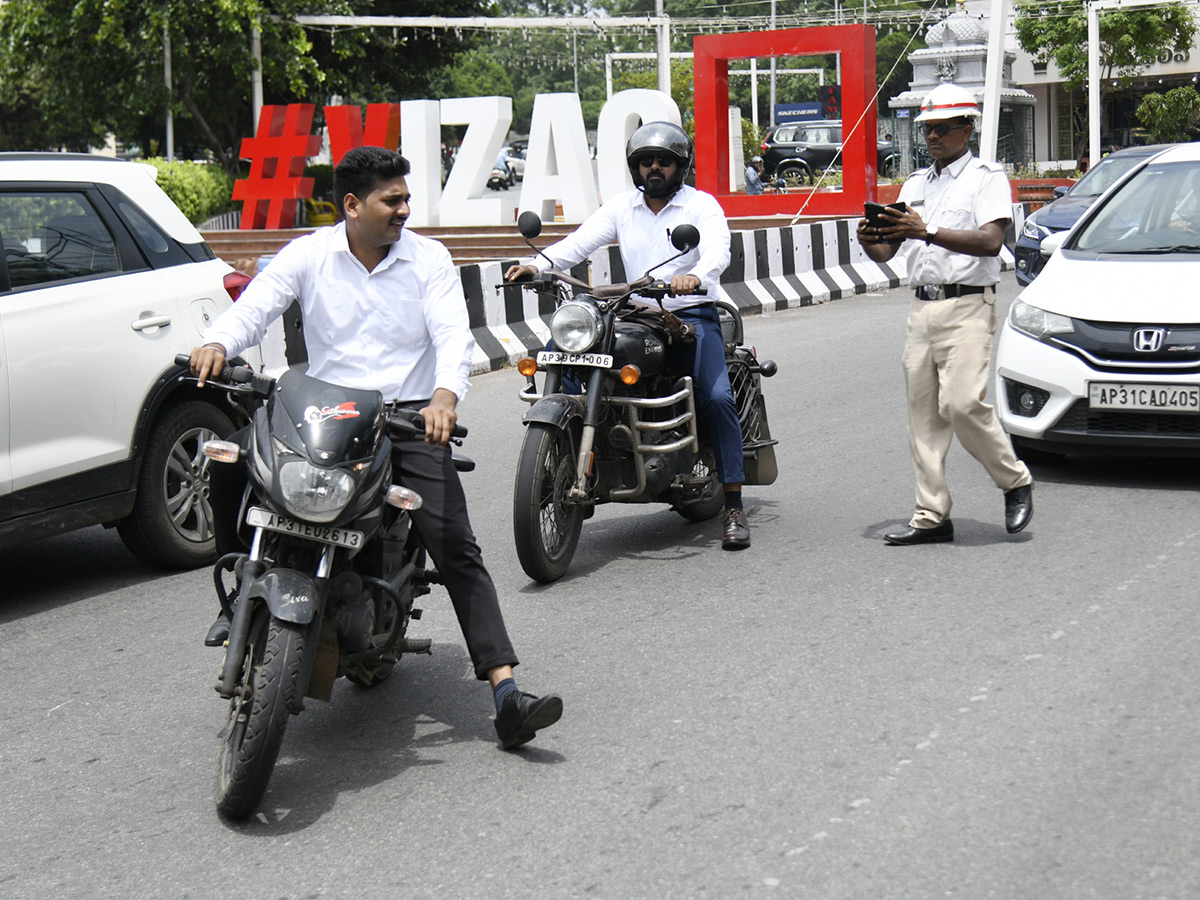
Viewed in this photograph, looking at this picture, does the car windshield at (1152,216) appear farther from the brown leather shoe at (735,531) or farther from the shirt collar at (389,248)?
the shirt collar at (389,248)

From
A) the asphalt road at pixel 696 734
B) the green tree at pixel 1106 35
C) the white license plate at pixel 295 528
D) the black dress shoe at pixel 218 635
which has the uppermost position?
the green tree at pixel 1106 35

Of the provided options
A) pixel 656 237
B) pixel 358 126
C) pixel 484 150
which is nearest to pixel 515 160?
pixel 358 126

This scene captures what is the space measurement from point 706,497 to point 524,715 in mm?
3114

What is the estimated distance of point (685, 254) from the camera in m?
6.93

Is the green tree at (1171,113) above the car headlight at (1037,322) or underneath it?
above

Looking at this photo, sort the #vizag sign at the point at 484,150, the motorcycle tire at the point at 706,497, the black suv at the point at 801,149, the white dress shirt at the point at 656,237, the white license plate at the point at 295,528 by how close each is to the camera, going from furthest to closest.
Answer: the black suv at the point at 801,149 < the #vizag sign at the point at 484,150 < the motorcycle tire at the point at 706,497 < the white dress shirt at the point at 656,237 < the white license plate at the point at 295,528

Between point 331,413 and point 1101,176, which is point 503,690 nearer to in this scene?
point 331,413

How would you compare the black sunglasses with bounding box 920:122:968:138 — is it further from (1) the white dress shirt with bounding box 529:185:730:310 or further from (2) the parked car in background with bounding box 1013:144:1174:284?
(2) the parked car in background with bounding box 1013:144:1174:284

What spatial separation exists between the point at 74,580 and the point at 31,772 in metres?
2.47

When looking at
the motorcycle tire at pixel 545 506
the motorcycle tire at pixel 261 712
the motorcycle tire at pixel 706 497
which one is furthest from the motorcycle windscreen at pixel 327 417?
the motorcycle tire at pixel 706 497

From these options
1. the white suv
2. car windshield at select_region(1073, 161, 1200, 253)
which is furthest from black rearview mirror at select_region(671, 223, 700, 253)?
car windshield at select_region(1073, 161, 1200, 253)

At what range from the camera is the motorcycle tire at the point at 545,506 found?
20.1 ft

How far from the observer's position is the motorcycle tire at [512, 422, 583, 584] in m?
6.12

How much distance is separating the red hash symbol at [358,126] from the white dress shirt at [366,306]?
824 inches
